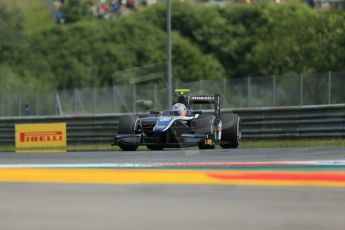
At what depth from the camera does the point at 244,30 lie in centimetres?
5497

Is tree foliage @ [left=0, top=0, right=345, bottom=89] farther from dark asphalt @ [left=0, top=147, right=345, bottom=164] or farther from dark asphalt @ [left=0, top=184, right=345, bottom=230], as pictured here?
dark asphalt @ [left=0, top=184, right=345, bottom=230]

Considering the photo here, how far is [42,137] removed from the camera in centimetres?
1872

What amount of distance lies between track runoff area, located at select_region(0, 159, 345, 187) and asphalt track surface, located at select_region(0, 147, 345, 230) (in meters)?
0.39

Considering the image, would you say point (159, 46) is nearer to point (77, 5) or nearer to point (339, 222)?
point (77, 5)

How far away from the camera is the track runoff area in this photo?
836 cm

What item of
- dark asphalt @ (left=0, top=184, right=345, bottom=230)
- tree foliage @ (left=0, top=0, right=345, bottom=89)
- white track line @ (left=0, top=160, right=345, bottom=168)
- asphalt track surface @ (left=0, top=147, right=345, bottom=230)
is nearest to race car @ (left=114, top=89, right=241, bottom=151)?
white track line @ (left=0, top=160, right=345, bottom=168)

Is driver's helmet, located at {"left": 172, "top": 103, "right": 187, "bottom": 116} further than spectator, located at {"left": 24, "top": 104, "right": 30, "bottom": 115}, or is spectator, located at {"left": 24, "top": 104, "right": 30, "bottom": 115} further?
spectator, located at {"left": 24, "top": 104, "right": 30, "bottom": 115}

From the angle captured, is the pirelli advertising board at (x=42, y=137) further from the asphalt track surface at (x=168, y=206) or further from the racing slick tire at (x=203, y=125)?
the asphalt track surface at (x=168, y=206)

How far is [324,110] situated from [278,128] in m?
1.31

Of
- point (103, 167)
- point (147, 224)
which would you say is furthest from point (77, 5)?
point (147, 224)

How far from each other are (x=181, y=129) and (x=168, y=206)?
291 inches

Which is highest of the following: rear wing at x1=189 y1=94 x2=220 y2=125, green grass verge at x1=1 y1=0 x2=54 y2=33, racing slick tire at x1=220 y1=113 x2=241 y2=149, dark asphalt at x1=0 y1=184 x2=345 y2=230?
green grass verge at x1=1 y1=0 x2=54 y2=33

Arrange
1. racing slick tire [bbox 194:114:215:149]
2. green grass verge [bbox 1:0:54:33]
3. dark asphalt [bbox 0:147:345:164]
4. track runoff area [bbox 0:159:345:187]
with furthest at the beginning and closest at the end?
green grass verge [bbox 1:0:54:33], racing slick tire [bbox 194:114:215:149], dark asphalt [bbox 0:147:345:164], track runoff area [bbox 0:159:345:187]

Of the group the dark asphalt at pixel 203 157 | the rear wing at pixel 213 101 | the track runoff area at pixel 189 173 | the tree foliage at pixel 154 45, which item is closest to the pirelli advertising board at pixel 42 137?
the dark asphalt at pixel 203 157
